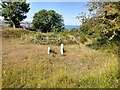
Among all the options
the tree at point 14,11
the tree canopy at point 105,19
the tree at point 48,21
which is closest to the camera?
the tree canopy at point 105,19

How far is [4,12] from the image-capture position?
83.0ft

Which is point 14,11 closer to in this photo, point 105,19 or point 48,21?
point 48,21

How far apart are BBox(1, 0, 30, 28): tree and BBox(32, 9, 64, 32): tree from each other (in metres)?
3.24

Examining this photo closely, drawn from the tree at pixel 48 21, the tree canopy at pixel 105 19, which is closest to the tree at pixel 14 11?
the tree at pixel 48 21

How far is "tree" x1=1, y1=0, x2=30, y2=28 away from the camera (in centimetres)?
2495

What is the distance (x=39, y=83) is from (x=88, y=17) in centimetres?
627

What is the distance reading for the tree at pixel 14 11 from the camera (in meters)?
25.0

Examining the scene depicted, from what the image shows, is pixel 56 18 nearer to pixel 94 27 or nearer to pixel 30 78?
pixel 94 27

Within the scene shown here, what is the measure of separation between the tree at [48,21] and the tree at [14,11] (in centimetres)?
324

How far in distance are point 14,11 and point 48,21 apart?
807cm

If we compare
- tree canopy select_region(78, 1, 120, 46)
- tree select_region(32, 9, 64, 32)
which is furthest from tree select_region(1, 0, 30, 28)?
tree canopy select_region(78, 1, 120, 46)

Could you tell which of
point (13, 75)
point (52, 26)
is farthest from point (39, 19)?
point (13, 75)

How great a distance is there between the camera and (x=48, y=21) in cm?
3200

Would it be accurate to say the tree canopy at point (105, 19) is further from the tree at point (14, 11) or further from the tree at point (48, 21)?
the tree at point (48, 21)
